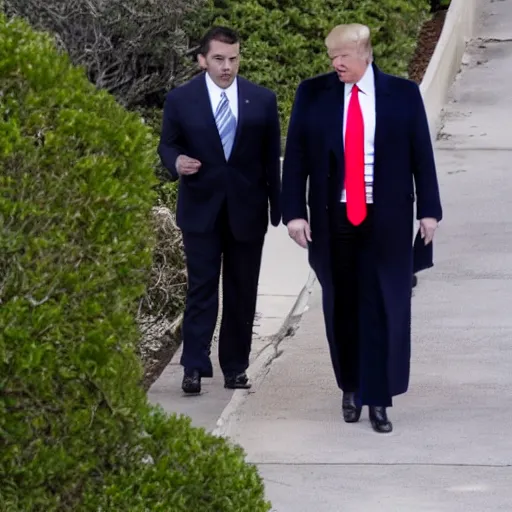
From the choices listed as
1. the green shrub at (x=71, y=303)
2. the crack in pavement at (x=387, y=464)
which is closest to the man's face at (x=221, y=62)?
the crack in pavement at (x=387, y=464)

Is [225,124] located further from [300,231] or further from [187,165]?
[300,231]

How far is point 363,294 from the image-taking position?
662 cm

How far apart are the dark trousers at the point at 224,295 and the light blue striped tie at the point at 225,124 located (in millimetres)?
316

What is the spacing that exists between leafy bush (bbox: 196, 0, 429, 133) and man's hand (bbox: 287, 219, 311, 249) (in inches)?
224

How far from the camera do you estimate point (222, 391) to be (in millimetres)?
7465

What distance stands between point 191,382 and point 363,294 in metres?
1.19

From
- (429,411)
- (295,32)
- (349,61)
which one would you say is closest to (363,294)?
(429,411)

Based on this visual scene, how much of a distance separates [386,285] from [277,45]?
6.65m

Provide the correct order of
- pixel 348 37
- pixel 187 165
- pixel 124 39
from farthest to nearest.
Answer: pixel 124 39
pixel 187 165
pixel 348 37

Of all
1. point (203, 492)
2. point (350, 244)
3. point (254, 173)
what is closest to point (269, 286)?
point (254, 173)

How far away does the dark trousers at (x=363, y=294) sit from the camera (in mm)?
6570

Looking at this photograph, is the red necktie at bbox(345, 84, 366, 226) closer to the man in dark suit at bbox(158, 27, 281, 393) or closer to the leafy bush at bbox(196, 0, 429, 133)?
the man in dark suit at bbox(158, 27, 281, 393)

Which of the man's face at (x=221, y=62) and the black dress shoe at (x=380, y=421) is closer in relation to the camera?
the black dress shoe at (x=380, y=421)

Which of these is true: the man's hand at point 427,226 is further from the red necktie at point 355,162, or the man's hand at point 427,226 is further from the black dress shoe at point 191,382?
the black dress shoe at point 191,382
